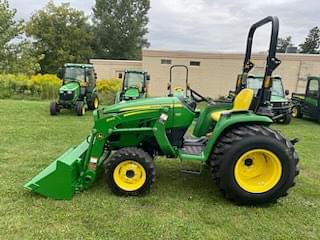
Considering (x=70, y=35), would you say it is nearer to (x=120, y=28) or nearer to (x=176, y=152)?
(x=120, y=28)

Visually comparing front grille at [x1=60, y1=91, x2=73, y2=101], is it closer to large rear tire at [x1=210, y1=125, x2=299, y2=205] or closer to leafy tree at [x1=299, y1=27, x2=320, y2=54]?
large rear tire at [x1=210, y1=125, x2=299, y2=205]

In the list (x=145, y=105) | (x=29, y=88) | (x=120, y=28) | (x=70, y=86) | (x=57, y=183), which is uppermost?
(x=120, y=28)

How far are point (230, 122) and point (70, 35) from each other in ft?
104

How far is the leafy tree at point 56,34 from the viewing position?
31828 mm

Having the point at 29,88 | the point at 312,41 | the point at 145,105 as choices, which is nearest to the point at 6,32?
the point at 29,88

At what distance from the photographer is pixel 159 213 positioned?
352 centimetres

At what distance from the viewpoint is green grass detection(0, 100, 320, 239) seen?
310 centimetres

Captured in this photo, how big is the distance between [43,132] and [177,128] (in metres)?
4.59

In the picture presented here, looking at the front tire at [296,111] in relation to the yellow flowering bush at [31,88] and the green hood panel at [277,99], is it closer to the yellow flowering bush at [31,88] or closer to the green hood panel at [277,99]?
the green hood panel at [277,99]

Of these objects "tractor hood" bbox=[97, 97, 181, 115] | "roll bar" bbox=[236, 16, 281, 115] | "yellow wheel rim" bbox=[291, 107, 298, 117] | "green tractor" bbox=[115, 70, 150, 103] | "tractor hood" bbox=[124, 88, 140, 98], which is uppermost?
"roll bar" bbox=[236, 16, 281, 115]

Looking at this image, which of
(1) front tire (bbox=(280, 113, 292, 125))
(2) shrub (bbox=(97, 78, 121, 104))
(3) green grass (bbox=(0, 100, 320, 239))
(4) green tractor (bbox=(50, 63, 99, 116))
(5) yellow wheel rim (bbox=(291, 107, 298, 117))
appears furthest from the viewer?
(2) shrub (bbox=(97, 78, 121, 104))

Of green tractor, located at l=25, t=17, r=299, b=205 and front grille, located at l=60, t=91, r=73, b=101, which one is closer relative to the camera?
green tractor, located at l=25, t=17, r=299, b=205

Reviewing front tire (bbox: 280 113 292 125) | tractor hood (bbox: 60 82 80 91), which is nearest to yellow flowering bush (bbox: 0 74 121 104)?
tractor hood (bbox: 60 82 80 91)

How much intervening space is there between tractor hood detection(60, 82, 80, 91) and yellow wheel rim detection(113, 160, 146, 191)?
8.05 meters
